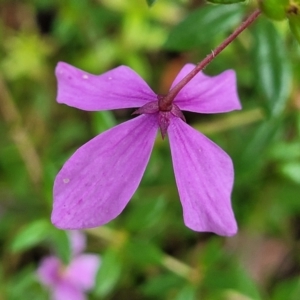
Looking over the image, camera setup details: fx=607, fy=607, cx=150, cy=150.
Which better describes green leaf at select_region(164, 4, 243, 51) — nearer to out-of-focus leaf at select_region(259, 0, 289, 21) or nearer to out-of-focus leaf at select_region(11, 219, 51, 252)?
out-of-focus leaf at select_region(259, 0, 289, 21)

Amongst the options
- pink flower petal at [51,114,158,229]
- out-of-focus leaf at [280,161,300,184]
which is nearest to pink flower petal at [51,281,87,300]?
out-of-focus leaf at [280,161,300,184]

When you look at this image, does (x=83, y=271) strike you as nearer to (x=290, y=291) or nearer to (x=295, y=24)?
(x=290, y=291)

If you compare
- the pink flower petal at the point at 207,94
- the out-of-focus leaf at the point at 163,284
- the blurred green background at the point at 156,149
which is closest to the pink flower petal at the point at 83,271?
the blurred green background at the point at 156,149

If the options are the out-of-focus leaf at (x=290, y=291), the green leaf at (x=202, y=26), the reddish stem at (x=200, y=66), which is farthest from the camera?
the out-of-focus leaf at (x=290, y=291)

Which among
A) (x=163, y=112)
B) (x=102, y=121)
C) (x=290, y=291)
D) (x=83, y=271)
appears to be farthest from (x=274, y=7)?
(x=83, y=271)

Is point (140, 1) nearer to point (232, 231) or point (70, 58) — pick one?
point (70, 58)

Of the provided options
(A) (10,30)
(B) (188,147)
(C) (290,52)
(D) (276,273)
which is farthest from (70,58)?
(B) (188,147)

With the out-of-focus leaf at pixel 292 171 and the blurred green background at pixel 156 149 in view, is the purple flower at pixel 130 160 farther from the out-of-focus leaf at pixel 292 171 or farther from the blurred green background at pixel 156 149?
the out-of-focus leaf at pixel 292 171

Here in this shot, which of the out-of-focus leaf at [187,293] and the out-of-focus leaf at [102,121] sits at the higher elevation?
the out-of-focus leaf at [102,121]

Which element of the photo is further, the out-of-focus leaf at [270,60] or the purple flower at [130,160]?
the out-of-focus leaf at [270,60]
